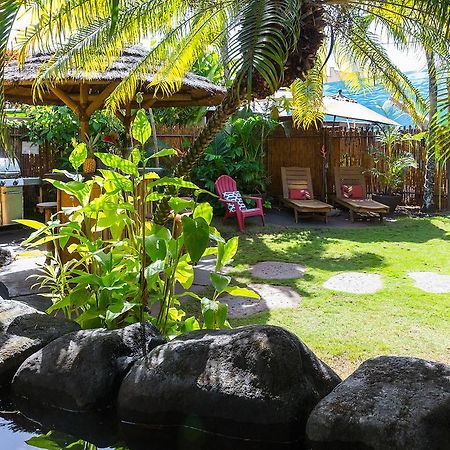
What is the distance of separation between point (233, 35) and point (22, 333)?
2637 mm

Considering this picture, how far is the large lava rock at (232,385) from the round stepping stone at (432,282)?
387cm

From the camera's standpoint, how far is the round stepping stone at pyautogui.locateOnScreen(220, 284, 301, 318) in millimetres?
5785

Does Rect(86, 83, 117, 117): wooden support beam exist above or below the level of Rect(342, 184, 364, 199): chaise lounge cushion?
above

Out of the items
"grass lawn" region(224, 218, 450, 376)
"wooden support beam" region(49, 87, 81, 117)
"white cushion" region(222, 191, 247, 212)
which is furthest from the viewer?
"white cushion" region(222, 191, 247, 212)

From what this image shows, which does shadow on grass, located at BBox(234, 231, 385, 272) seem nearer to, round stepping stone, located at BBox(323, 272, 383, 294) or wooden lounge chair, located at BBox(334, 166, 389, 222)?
round stepping stone, located at BBox(323, 272, 383, 294)

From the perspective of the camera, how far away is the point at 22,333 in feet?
12.0

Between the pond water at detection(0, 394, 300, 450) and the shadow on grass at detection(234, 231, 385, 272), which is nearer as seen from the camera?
the pond water at detection(0, 394, 300, 450)

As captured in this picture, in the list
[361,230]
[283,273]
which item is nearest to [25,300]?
[283,273]

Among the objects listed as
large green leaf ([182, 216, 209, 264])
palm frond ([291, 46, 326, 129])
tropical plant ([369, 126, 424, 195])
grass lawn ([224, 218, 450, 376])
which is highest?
palm frond ([291, 46, 326, 129])

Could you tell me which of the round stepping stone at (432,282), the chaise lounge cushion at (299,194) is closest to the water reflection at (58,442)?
the round stepping stone at (432,282)

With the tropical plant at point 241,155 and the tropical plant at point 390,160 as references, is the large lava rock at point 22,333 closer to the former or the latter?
the tropical plant at point 241,155

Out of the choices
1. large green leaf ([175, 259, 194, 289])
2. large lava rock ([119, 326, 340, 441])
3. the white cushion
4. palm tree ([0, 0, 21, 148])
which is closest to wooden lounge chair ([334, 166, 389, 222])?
the white cushion

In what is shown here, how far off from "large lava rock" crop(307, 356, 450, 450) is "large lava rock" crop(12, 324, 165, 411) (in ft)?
3.77

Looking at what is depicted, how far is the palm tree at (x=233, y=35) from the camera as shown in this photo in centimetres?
426
